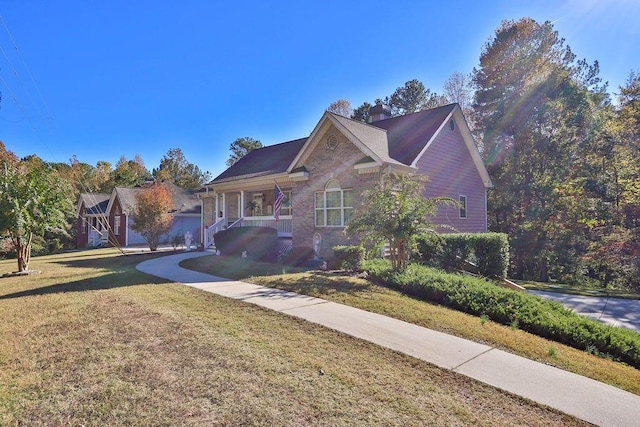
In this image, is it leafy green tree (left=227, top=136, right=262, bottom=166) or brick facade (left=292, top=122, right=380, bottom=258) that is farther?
leafy green tree (left=227, top=136, right=262, bottom=166)

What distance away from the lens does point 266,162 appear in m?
20.7

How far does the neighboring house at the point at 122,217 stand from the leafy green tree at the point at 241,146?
16.5 m

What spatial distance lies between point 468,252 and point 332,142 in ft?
21.4

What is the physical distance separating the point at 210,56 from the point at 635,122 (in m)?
20.1

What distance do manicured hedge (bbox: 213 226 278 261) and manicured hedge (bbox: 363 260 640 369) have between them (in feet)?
22.0

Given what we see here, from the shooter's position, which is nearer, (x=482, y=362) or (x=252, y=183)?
(x=482, y=362)

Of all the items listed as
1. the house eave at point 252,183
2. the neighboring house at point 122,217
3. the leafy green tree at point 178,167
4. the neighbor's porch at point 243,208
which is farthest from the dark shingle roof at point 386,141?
the leafy green tree at point 178,167

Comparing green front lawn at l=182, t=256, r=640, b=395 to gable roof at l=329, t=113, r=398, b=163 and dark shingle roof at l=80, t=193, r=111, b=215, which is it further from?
dark shingle roof at l=80, t=193, r=111, b=215

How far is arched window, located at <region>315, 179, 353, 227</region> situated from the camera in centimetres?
1429

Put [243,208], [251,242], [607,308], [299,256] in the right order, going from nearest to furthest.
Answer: [607,308] < [299,256] < [251,242] < [243,208]

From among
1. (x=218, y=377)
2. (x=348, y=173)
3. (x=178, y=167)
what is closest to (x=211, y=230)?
(x=348, y=173)

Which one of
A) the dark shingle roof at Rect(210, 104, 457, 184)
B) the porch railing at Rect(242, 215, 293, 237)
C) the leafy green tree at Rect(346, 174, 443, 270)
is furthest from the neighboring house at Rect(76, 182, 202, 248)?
the leafy green tree at Rect(346, 174, 443, 270)

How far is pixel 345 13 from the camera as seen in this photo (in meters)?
12.4

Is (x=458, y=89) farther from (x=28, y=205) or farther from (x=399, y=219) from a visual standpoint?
(x=28, y=205)
